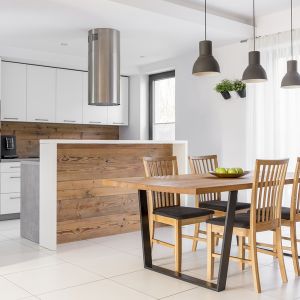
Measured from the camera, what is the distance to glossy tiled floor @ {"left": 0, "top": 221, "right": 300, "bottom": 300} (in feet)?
9.55

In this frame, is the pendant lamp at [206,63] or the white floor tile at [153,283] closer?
the white floor tile at [153,283]

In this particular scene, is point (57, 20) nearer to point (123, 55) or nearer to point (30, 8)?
point (30, 8)

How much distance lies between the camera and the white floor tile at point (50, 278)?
3061mm

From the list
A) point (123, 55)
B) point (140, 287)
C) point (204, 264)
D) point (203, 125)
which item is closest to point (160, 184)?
point (140, 287)

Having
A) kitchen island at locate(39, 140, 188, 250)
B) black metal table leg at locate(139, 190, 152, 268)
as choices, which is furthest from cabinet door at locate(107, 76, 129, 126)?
black metal table leg at locate(139, 190, 152, 268)

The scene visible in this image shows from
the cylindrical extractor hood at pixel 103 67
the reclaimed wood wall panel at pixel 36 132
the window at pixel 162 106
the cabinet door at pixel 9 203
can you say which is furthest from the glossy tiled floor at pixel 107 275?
the window at pixel 162 106

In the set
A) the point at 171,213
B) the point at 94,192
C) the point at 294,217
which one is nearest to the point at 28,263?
the point at 94,192

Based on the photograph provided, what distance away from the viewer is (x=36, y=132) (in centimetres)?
700

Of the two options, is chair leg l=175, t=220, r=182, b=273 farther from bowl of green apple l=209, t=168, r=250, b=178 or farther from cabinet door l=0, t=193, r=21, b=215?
cabinet door l=0, t=193, r=21, b=215

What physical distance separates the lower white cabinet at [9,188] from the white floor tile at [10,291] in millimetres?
2974

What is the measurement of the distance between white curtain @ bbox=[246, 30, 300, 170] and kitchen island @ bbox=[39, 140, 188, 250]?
4.51 ft

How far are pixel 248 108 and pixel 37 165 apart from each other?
2.86 metres

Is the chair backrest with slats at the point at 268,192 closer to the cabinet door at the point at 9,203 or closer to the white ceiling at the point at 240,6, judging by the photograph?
the white ceiling at the point at 240,6

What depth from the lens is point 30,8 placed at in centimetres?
440
